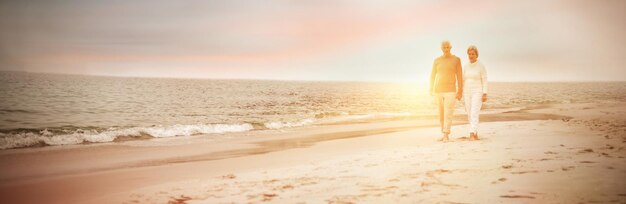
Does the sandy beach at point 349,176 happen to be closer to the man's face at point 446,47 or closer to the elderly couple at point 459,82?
→ the elderly couple at point 459,82

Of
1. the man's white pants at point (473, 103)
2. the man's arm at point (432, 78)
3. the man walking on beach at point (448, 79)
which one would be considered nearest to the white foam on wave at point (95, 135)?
the man's arm at point (432, 78)

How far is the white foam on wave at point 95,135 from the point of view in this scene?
9938 millimetres

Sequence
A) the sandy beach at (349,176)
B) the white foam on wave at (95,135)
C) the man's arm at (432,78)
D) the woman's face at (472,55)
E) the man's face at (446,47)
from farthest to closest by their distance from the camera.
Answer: the white foam on wave at (95,135)
the man's arm at (432,78)
the man's face at (446,47)
the woman's face at (472,55)
the sandy beach at (349,176)

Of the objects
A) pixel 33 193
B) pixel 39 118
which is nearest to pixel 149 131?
pixel 33 193

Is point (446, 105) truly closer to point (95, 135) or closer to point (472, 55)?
point (472, 55)

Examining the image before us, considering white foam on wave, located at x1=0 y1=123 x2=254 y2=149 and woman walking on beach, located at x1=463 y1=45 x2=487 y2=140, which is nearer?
woman walking on beach, located at x1=463 y1=45 x2=487 y2=140

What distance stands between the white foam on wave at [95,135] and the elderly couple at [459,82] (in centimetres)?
909

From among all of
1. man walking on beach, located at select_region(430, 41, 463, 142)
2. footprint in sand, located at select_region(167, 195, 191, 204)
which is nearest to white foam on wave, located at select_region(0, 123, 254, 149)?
footprint in sand, located at select_region(167, 195, 191, 204)

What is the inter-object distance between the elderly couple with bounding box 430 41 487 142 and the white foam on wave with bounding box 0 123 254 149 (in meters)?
9.09

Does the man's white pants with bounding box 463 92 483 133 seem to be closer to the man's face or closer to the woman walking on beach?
the woman walking on beach

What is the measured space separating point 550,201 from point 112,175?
6.16 m

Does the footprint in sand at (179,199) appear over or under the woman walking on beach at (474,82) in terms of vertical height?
under

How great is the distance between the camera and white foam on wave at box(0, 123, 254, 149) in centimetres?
994

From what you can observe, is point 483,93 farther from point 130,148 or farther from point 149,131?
point 149,131
